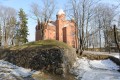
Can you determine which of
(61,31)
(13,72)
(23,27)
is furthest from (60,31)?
(13,72)

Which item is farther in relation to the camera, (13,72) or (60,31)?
(60,31)

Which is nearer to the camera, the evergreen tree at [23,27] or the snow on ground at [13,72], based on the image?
the snow on ground at [13,72]

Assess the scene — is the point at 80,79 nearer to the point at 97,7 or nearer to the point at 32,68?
the point at 32,68

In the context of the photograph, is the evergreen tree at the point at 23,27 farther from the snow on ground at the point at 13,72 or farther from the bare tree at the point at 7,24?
the snow on ground at the point at 13,72

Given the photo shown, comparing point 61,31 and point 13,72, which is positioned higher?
point 61,31

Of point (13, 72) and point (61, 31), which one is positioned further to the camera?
point (61, 31)

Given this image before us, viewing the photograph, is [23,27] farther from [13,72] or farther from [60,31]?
[13,72]

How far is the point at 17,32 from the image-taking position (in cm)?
5766

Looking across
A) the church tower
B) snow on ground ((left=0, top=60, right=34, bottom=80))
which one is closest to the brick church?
the church tower

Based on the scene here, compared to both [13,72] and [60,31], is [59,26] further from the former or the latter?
[13,72]

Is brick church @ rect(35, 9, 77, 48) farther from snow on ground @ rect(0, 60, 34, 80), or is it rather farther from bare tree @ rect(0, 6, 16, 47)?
snow on ground @ rect(0, 60, 34, 80)

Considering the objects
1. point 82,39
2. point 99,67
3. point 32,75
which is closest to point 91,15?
point 82,39

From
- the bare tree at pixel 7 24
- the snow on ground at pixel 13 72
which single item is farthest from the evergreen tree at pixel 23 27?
the snow on ground at pixel 13 72

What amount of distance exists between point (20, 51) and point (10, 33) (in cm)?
3750
